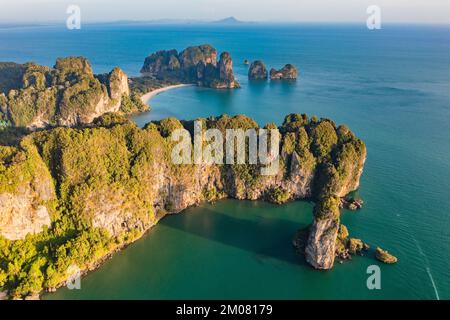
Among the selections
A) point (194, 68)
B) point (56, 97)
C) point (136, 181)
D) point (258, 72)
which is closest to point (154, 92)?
point (194, 68)

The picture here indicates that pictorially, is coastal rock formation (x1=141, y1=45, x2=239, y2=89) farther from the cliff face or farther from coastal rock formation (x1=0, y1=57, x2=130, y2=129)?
the cliff face

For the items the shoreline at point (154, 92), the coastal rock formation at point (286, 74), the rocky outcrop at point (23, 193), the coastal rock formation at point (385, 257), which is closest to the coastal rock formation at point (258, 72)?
the coastal rock formation at point (286, 74)

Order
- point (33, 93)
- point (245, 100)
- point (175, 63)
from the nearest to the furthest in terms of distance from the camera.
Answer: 1. point (33, 93)
2. point (245, 100)
3. point (175, 63)

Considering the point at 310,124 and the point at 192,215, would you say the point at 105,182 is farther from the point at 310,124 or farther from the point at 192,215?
the point at 310,124

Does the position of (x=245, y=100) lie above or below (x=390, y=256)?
above

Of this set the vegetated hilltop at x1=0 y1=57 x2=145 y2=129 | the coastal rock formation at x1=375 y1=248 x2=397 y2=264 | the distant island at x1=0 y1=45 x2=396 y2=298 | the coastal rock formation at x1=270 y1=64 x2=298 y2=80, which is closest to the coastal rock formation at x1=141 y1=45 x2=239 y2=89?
the coastal rock formation at x1=270 y1=64 x2=298 y2=80

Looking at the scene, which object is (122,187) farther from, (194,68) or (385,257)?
(194,68)

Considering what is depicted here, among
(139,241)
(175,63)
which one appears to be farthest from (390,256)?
(175,63)

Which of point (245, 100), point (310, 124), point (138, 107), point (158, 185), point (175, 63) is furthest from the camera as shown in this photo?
point (175, 63)
